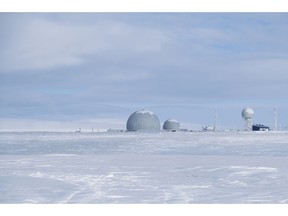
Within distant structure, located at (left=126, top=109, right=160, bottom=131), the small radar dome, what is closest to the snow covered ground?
distant structure, located at (left=126, top=109, right=160, bottom=131)

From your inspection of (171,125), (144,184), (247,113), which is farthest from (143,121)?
(144,184)

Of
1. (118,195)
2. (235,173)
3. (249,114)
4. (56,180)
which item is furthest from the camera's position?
(249,114)

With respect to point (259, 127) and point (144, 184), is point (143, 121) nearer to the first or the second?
point (259, 127)

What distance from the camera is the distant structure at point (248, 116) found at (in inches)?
2058

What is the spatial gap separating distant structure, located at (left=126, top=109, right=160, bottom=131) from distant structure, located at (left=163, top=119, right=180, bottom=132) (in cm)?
509

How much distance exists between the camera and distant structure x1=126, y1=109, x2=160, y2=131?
4422 cm

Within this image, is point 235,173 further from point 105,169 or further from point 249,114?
point 249,114

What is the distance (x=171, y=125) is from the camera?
50.7m

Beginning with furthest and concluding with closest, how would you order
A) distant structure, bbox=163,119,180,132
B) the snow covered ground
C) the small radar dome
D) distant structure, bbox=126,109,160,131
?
the small radar dome, distant structure, bbox=163,119,180,132, distant structure, bbox=126,109,160,131, the snow covered ground

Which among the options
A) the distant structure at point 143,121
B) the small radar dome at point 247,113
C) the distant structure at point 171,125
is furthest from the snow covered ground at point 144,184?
the small radar dome at point 247,113

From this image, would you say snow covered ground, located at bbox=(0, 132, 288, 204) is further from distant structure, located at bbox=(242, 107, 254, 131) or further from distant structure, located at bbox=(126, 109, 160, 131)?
distant structure, located at bbox=(242, 107, 254, 131)
